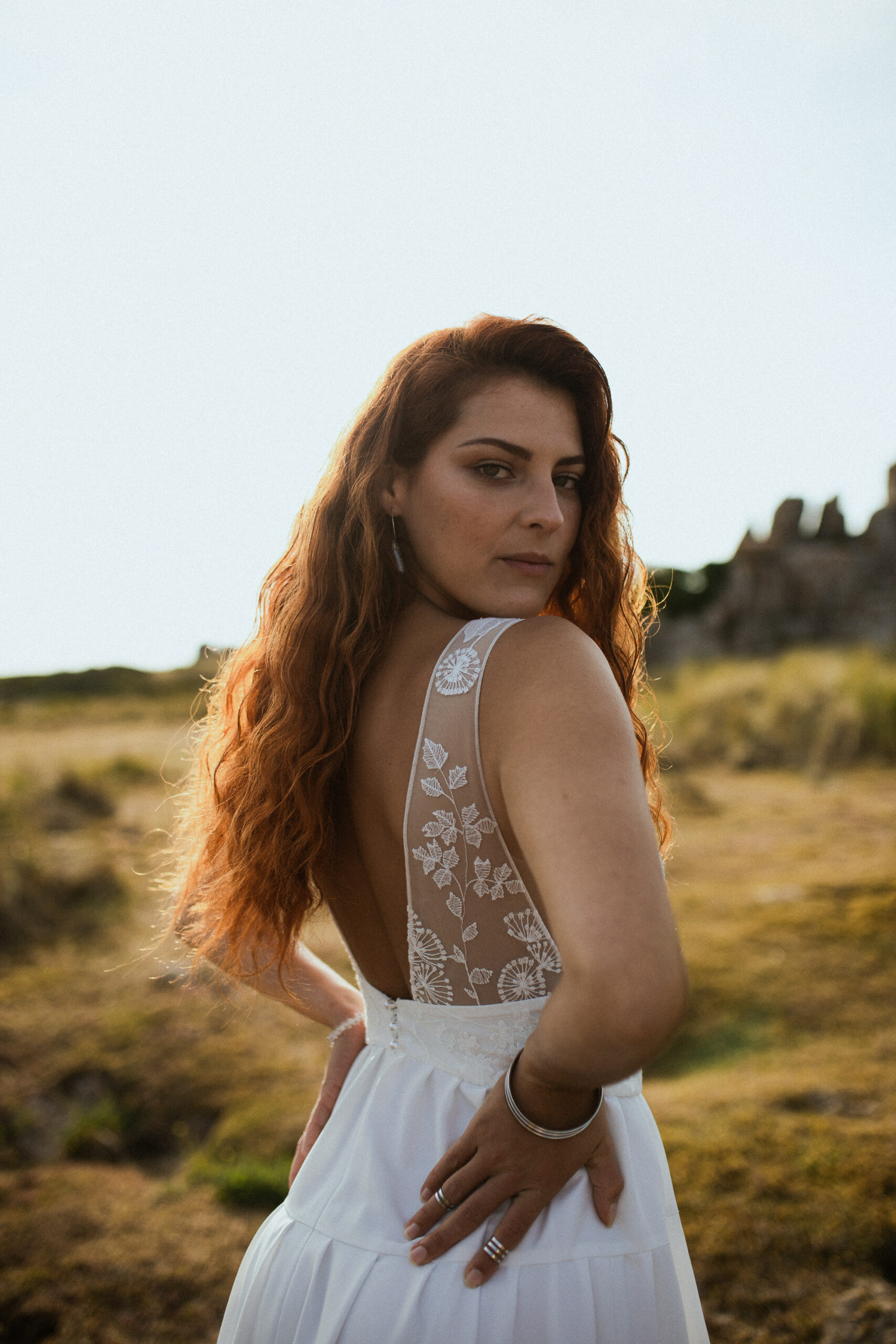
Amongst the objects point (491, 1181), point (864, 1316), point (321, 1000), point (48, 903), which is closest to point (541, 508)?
point (491, 1181)

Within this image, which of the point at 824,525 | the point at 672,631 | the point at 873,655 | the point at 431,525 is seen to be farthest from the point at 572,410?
the point at 824,525

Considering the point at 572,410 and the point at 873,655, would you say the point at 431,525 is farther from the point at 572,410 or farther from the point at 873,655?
the point at 873,655

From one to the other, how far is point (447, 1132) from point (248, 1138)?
218 cm

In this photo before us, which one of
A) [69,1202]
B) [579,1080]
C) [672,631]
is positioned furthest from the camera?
[672,631]

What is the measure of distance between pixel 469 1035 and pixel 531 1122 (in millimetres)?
193

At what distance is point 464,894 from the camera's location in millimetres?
1096

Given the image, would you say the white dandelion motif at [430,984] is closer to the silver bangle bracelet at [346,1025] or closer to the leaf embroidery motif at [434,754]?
the leaf embroidery motif at [434,754]

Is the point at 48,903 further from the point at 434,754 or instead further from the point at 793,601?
the point at 793,601

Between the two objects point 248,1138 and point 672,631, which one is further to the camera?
point 672,631

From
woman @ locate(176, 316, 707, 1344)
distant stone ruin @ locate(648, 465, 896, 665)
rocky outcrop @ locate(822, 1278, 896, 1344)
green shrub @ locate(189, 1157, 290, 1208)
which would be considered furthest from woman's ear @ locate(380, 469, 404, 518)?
distant stone ruin @ locate(648, 465, 896, 665)

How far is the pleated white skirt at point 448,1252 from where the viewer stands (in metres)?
1.06

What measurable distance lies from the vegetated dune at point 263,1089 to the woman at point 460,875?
514mm

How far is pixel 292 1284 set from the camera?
1.17 meters

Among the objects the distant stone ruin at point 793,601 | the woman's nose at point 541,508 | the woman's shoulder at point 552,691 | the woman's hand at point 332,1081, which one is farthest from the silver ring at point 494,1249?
the distant stone ruin at point 793,601
